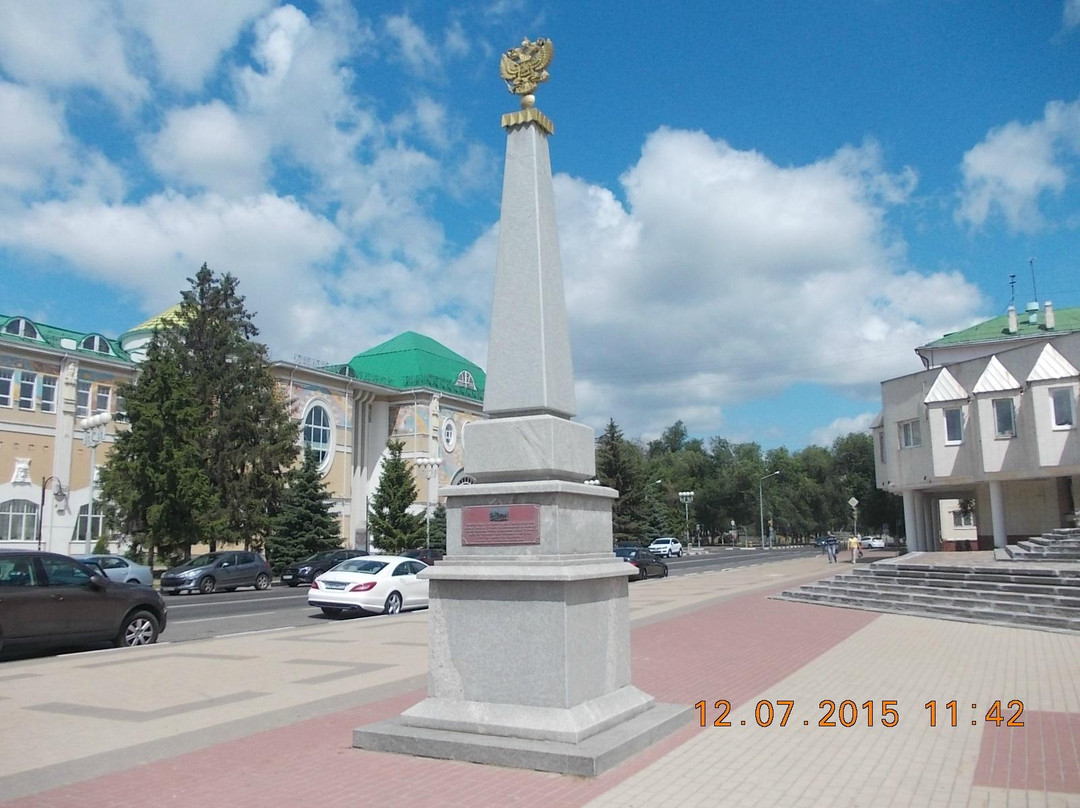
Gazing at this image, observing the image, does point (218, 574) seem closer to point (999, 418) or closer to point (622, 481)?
point (999, 418)

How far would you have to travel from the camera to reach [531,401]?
7.05 meters

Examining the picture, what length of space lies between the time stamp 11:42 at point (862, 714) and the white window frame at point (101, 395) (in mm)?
40660

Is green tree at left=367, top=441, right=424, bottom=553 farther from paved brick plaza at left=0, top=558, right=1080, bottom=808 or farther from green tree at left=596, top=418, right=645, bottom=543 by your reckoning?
paved brick plaza at left=0, top=558, right=1080, bottom=808

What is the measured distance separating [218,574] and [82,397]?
1790 centimetres

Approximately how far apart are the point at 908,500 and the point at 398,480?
85.6 ft

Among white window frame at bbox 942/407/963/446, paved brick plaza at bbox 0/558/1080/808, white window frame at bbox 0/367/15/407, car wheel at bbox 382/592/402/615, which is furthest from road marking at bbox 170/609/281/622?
white window frame at bbox 942/407/963/446

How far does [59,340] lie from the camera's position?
43.2 m

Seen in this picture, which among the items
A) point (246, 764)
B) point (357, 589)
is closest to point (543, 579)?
point (246, 764)

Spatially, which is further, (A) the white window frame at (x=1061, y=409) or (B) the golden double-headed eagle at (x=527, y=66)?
(A) the white window frame at (x=1061, y=409)

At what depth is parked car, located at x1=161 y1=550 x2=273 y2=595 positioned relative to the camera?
27953mm

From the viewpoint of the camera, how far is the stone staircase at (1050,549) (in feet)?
76.7

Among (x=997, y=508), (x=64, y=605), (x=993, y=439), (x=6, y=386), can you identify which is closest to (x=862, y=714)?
(x=64, y=605)

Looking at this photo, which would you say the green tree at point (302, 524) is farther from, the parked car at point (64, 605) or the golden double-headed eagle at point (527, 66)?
the golden double-headed eagle at point (527, 66)

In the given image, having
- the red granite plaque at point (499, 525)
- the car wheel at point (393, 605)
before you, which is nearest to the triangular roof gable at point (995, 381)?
the car wheel at point (393, 605)
